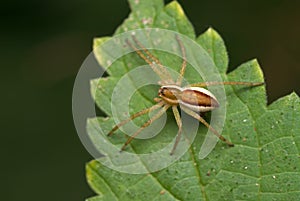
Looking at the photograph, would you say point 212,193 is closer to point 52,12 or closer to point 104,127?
point 104,127

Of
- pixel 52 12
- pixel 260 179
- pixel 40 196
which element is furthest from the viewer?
pixel 52 12

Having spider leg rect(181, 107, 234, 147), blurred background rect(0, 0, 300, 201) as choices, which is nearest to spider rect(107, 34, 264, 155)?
spider leg rect(181, 107, 234, 147)

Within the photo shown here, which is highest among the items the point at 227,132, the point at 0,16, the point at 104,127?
the point at 0,16

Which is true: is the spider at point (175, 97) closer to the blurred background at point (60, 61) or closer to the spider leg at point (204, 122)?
the spider leg at point (204, 122)

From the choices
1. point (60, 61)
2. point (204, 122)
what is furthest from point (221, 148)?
point (60, 61)

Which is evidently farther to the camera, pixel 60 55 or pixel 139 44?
pixel 60 55

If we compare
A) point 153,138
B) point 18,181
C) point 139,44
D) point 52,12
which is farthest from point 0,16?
point 153,138

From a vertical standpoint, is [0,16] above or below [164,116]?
above

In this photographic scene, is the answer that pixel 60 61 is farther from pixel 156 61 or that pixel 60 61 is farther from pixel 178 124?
pixel 178 124
